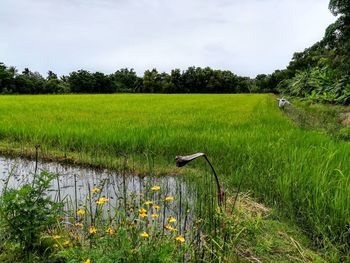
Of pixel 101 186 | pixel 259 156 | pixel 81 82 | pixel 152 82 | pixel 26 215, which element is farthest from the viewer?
pixel 152 82

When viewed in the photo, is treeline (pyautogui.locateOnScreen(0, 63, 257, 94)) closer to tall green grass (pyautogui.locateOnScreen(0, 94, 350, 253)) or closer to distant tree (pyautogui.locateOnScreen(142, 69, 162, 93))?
distant tree (pyautogui.locateOnScreen(142, 69, 162, 93))

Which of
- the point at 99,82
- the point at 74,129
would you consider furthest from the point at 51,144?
the point at 99,82

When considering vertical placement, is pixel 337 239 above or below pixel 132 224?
below

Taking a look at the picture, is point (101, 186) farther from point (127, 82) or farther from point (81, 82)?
point (127, 82)

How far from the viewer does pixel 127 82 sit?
190ft

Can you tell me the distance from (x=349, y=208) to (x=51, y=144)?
479 cm

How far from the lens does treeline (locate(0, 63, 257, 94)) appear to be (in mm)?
43719

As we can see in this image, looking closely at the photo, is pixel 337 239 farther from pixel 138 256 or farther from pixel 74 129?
pixel 74 129

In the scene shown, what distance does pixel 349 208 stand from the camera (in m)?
2.64

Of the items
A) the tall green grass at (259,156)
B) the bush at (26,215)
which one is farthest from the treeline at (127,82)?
the bush at (26,215)

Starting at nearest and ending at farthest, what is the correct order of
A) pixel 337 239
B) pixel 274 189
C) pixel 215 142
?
pixel 337 239 < pixel 274 189 < pixel 215 142

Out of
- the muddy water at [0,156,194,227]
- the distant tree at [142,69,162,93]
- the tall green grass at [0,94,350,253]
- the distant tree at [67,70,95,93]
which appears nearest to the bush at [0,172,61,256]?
the muddy water at [0,156,194,227]

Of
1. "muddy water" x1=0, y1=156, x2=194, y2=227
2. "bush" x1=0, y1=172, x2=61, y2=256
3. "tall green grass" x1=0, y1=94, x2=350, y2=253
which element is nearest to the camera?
"bush" x1=0, y1=172, x2=61, y2=256

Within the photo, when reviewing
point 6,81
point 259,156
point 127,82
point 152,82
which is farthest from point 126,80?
point 259,156
